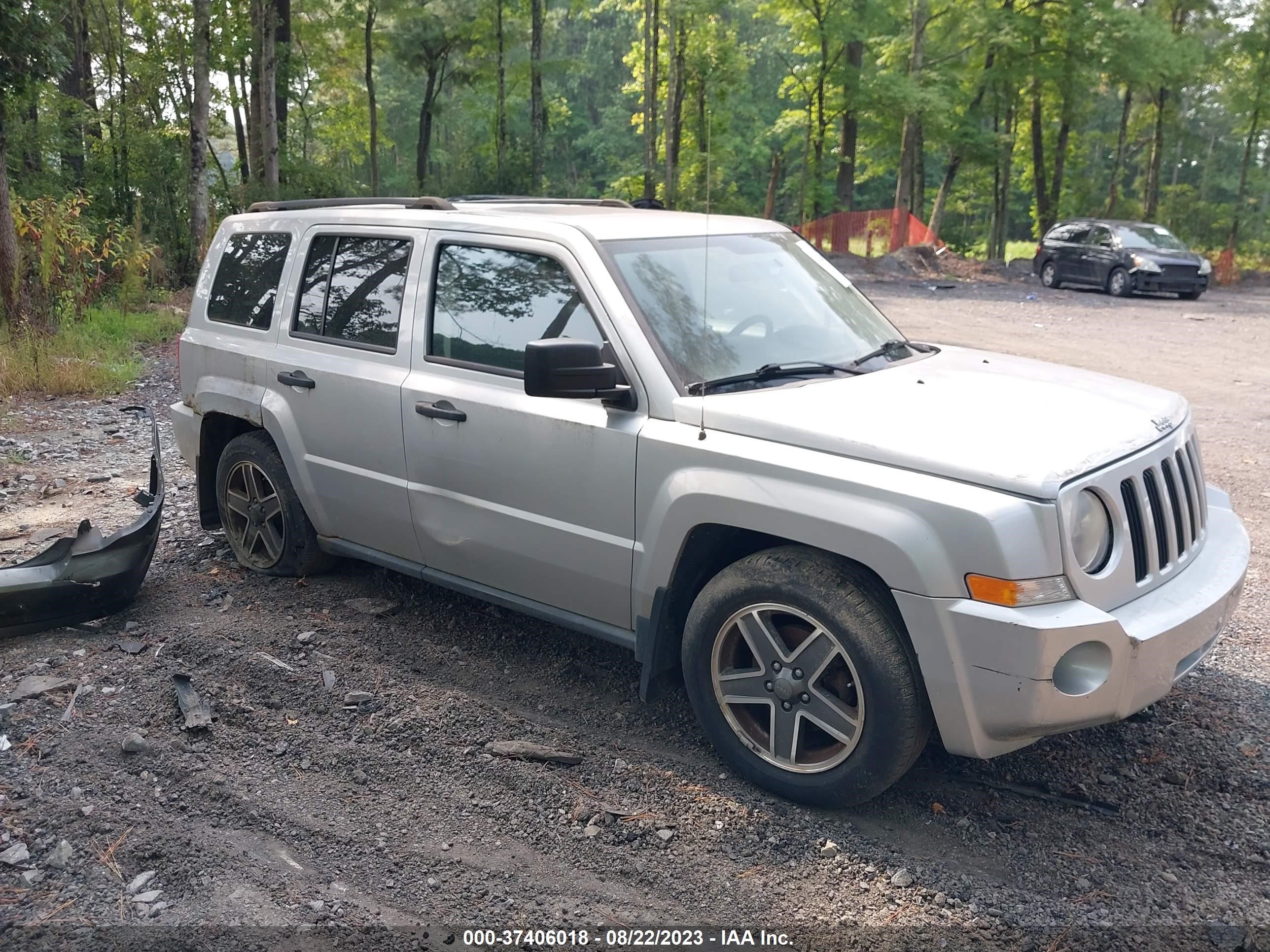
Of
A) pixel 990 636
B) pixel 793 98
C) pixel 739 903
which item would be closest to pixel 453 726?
pixel 739 903

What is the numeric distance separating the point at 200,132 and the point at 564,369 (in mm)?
15954

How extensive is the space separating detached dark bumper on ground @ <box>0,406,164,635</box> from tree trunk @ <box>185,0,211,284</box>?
13.4 metres

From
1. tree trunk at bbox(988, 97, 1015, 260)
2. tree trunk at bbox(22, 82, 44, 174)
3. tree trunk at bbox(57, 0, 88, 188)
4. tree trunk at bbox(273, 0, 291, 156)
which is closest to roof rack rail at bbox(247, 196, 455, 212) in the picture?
tree trunk at bbox(22, 82, 44, 174)

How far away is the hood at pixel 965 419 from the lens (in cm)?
321

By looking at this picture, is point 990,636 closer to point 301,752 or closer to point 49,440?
point 301,752

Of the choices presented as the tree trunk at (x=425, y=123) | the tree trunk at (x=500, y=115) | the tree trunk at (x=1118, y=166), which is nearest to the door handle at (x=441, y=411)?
the tree trunk at (x=500, y=115)

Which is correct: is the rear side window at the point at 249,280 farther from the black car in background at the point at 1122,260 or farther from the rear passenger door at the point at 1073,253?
the rear passenger door at the point at 1073,253

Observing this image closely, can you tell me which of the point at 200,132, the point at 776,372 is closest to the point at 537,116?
the point at 200,132

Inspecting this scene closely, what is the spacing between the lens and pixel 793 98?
1419 inches

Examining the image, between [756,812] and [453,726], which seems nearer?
[756,812]

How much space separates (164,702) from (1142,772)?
12.6 ft

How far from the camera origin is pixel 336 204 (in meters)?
5.49

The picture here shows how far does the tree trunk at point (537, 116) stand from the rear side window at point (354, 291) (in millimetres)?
26931

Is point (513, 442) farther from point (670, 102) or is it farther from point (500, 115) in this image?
point (500, 115)
